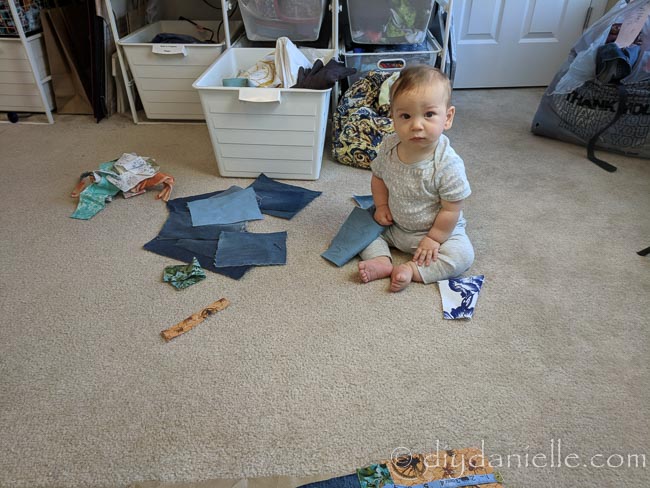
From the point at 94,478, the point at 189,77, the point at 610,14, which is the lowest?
the point at 94,478

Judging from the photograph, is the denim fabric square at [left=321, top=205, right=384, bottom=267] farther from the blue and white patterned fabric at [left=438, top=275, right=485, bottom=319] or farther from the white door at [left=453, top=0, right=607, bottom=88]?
the white door at [left=453, top=0, right=607, bottom=88]

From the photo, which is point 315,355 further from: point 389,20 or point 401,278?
point 389,20

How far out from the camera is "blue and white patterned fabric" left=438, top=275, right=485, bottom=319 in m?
1.12

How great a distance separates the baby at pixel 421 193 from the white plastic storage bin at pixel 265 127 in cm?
39

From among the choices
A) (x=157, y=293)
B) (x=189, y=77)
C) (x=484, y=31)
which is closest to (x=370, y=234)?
(x=157, y=293)

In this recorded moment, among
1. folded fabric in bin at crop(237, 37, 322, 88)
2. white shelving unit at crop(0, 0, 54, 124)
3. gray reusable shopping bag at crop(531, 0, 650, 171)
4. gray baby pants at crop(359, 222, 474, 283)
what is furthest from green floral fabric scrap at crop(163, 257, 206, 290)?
gray reusable shopping bag at crop(531, 0, 650, 171)

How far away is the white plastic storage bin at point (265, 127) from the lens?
1506mm

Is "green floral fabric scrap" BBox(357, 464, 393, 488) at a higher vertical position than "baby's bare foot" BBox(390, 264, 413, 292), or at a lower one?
lower

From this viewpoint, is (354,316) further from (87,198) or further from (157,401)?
(87,198)

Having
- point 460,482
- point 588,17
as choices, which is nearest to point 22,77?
point 460,482

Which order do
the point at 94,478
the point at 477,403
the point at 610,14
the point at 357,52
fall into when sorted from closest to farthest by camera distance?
the point at 94,478
the point at 477,403
the point at 610,14
the point at 357,52

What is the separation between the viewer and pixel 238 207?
1501 millimetres

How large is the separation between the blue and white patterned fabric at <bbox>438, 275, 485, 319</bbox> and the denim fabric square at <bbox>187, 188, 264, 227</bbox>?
0.63m

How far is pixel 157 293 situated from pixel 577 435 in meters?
0.99
